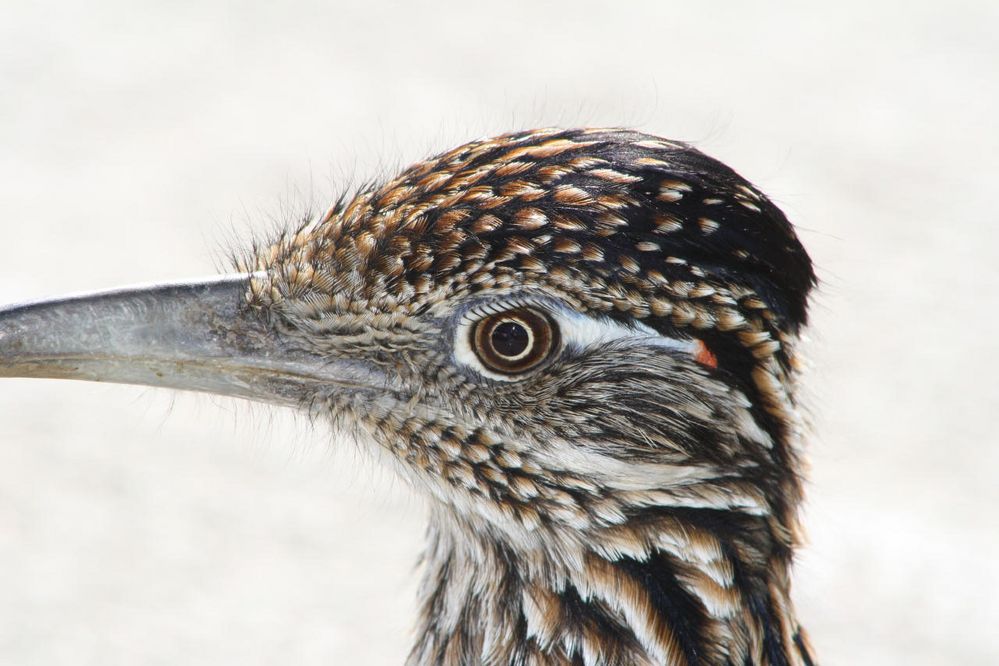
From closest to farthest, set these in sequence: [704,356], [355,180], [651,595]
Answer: [704,356], [651,595], [355,180]

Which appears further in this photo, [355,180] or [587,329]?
[355,180]

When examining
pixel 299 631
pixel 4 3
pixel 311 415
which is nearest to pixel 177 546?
pixel 299 631

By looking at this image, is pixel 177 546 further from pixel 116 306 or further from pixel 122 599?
pixel 116 306

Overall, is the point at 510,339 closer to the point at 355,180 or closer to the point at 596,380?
the point at 596,380

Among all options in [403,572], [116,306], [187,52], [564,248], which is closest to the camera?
[564,248]

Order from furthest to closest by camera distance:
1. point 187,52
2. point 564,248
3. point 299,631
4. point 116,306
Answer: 1. point 187,52
2. point 299,631
3. point 116,306
4. point 564,248

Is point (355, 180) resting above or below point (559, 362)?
above

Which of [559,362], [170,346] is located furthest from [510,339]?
[170,346]
